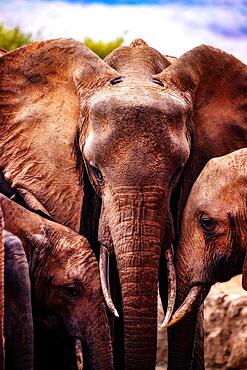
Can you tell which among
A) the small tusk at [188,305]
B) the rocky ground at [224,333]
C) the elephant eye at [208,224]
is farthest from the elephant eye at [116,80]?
the rocky ground at [224,333]

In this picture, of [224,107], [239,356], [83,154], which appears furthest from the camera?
[239,356]

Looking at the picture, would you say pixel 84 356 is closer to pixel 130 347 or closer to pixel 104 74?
pixel 130 347

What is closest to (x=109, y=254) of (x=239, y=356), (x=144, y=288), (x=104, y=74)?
(x=144, y=288)

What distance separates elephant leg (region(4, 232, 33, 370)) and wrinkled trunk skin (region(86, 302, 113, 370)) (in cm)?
62

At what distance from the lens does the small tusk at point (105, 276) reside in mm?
6641

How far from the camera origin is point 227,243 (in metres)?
6.97

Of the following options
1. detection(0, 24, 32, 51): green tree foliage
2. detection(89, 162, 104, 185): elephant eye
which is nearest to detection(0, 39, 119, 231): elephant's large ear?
detection(89, 162, 104, 185): elephant eye

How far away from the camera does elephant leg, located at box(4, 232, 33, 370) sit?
20.1 ft

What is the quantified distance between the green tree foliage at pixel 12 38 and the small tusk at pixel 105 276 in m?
15.6

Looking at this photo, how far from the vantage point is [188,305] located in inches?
274

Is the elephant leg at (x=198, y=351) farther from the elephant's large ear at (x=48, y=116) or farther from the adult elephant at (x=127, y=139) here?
the elephant's large ear at (x=48, y=116)

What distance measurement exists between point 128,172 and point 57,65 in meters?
1.02

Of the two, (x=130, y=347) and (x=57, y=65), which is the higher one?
(x=57, y=65)

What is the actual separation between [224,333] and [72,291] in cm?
308
